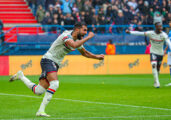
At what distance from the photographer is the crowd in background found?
30.9 m

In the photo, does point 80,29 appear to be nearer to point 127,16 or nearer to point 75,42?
point 75,42

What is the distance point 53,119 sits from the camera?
897 cm

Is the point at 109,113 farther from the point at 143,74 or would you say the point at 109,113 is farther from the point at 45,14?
the point at 45,14

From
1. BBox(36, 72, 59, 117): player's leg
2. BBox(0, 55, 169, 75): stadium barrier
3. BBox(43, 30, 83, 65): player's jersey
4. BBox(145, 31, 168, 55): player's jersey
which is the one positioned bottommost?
BBox(0, 55, 169, 75): stadium barrier

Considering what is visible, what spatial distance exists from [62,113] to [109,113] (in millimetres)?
1032

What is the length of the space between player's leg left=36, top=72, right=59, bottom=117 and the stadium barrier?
17.0 metres

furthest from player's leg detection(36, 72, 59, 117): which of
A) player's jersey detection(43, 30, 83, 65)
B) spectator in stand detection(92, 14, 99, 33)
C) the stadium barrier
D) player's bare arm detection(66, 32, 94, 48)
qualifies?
spectator in stand detection(92, 14, 99, 33)

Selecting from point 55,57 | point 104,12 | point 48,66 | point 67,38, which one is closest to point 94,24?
point 104,12

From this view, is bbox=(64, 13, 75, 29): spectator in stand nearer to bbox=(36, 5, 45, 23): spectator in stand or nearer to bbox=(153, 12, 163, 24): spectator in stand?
bbox=(36, 5, 45, 23): spectator in stand

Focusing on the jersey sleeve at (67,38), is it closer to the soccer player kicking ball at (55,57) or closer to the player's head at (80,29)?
the soccer player kicking ball at (55,57)

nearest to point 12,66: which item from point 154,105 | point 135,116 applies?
point 154,105

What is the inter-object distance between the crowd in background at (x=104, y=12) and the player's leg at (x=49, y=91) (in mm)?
20899

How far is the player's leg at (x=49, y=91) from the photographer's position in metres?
9.41

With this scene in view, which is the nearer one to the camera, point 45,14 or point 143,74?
point 143,74
